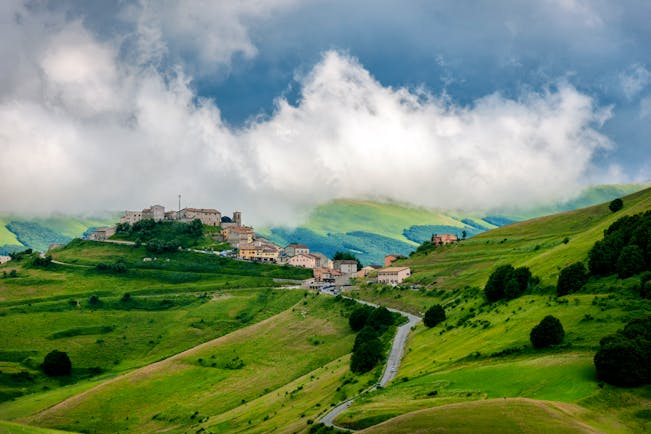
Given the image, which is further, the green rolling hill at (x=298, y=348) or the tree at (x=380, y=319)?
the tree at (x=380, y=319)

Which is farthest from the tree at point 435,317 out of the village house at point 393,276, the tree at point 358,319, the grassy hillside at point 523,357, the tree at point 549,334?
the village house at point 393,276

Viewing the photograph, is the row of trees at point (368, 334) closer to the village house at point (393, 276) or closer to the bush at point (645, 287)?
the bush at point (645, 287)

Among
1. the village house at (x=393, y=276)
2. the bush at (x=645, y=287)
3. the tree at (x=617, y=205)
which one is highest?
the tree at (x=617, y=205)

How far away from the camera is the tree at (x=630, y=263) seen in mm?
63625

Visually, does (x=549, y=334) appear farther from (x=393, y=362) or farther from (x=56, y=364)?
(x=56, y=364)

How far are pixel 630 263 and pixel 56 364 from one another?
3867 inches

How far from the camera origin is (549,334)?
175ft

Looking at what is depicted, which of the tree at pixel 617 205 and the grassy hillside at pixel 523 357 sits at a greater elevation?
the tree at pixel 617 205

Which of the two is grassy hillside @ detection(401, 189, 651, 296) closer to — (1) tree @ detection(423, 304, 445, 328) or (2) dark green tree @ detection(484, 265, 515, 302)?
(2) dark green tree @ detection(484, 265, 515, 302)

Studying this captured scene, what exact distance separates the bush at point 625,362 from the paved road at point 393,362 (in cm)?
2061


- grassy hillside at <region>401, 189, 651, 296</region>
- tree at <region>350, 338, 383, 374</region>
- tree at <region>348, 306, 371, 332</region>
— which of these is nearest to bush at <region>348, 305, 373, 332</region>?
tree at <region>348, 306, 371, 332</region>

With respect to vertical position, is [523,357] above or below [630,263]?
below

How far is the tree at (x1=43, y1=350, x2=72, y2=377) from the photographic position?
114m

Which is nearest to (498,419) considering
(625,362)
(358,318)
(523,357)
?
(625,362)
